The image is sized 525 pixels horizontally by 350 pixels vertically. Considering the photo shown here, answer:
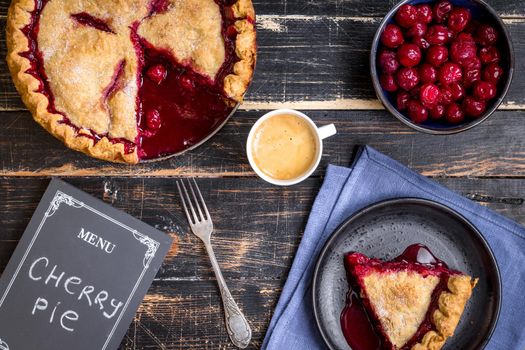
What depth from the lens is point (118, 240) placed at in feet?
8.39

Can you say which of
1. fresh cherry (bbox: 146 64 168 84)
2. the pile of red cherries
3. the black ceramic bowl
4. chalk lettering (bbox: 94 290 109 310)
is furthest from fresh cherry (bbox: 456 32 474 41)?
chalk lettering (bbox: 94 290 109 310)

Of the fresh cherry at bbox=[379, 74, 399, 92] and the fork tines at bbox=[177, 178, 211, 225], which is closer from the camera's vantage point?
the fresh cherry at bbox=[379, 74, 399, 92]

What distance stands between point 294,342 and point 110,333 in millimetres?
801

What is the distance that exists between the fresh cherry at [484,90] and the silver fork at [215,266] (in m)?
1.22

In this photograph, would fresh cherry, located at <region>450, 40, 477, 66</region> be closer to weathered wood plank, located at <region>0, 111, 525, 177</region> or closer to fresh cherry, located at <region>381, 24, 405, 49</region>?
fresh cherry, located at <region>381, 24, 405, 49</region>

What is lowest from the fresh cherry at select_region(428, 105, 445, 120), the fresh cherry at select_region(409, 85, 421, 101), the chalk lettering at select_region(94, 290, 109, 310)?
the chalk lettering at select_region(94, 290, 109, 310)

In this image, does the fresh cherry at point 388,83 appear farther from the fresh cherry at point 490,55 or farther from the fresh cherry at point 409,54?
the fresh cherry at point 490,55

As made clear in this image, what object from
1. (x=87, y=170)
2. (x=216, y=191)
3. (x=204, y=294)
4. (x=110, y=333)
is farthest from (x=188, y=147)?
(x=110, y=333)

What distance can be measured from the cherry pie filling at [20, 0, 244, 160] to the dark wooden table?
0.19 m

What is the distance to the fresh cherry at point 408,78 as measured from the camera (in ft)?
7.71

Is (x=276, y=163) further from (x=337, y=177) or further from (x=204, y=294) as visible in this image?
(x=204, y=294)

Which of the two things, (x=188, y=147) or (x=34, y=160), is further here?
(x=34, y=160)

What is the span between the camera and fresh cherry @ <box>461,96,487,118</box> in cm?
236

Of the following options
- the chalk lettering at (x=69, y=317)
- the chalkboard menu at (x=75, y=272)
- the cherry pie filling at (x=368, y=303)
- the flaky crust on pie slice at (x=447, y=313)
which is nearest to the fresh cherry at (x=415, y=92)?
the cherry pie filling at (x=368, y=303)
